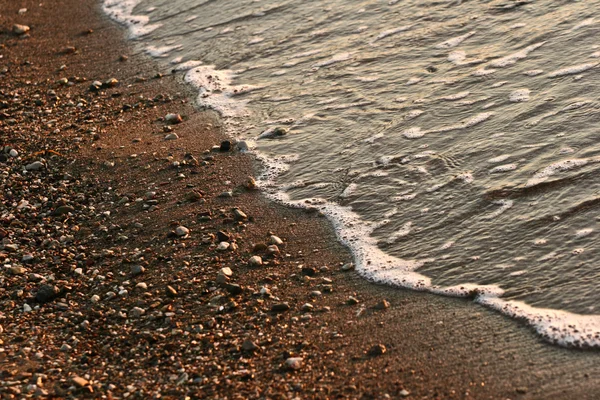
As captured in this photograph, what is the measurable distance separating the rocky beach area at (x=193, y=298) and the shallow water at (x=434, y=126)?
298mm

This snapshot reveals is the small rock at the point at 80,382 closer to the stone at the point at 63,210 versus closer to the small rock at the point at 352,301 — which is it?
the small rock at the point at 352,301

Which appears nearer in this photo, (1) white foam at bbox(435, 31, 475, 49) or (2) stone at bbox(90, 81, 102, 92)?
(1) white foam at bbox(435, 31, 475, 49)

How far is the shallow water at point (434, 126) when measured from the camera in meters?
5.52

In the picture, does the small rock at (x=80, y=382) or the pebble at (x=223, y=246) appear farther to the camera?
the pebble at (x=223, y=246)

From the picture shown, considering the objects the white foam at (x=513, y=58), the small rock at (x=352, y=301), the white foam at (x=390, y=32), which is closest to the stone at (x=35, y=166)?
the small rock at (x=352, y=301)

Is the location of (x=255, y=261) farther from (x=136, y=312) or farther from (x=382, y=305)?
(x=382, y=305)

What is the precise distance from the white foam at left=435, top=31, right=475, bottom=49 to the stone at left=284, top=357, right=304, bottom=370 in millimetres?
4714

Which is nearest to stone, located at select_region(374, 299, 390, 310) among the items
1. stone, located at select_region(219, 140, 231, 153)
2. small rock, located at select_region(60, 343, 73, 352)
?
small rock, located at select_region(60, 343, 73, 352)

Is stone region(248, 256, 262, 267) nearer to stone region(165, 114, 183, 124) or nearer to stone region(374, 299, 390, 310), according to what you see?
stone region(374, 299, 390, 310)

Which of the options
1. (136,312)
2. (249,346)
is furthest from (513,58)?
(136,312)

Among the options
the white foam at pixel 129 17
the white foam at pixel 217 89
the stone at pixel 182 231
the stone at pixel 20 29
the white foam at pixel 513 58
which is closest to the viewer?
the stone at pixel 182 231

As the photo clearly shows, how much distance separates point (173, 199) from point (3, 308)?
174 centimetres

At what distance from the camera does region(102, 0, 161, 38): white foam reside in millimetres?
10773

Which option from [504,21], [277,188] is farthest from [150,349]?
[504,21]
